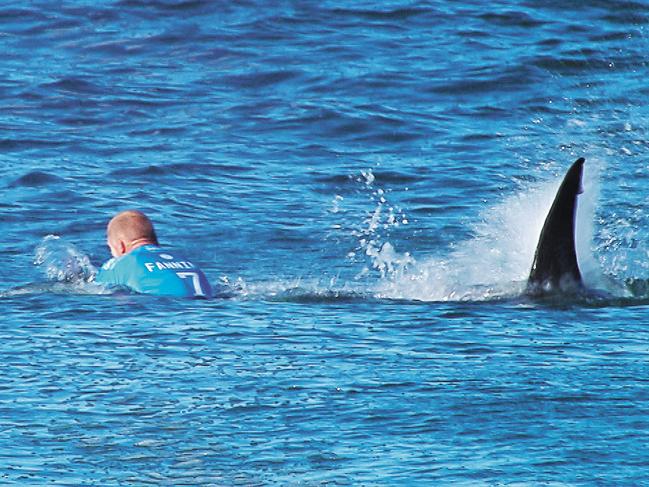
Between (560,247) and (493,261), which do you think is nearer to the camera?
(560,247)

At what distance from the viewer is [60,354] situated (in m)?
10.0

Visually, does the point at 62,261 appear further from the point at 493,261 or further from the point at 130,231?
the point at 493,261

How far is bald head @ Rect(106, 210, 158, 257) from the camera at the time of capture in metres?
12.1

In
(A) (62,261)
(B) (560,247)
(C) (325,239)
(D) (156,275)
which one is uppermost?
(B) (560,247)

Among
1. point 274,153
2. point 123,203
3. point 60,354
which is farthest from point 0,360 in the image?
point 274,153

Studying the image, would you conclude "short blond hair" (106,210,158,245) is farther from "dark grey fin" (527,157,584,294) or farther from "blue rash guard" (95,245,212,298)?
"dark grey fin" (527,157,584,294)

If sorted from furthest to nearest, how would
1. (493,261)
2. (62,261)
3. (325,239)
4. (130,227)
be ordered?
(325,239) < (62,261) < (493,261) < (130,227)

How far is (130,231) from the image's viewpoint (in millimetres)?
12133

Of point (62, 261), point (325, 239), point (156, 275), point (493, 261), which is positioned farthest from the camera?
point (325, 239)

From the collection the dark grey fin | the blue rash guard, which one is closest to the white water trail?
the dark grey fin

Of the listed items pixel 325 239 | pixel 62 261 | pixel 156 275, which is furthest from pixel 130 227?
pixel 325 239

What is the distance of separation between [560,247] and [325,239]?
13.7 ft

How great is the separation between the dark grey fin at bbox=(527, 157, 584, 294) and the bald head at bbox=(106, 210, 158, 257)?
2.97m

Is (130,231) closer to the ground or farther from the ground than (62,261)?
farther from the ground
